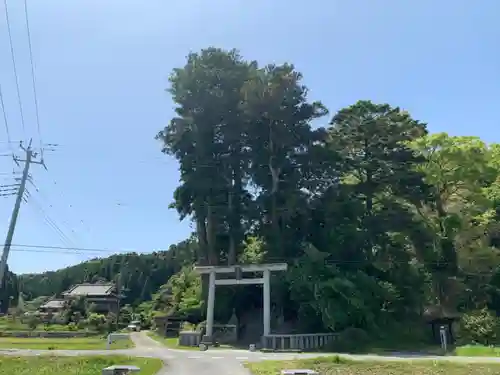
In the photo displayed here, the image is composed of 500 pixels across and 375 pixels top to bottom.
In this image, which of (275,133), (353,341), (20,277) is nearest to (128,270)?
(20,277)

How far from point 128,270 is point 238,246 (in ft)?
129

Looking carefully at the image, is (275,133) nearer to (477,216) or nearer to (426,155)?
(426,155)

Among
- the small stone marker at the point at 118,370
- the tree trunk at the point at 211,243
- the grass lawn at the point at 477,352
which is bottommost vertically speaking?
the small stone marker at the point at 118,370

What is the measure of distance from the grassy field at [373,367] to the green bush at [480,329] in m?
10.9

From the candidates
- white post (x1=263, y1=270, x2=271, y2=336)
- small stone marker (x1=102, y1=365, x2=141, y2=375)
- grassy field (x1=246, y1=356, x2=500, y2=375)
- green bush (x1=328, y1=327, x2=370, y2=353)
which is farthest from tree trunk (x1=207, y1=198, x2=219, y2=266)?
small stone marker (x1=102, y1=365, x2=141, y2=375)

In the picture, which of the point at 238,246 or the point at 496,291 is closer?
the point at 496,291

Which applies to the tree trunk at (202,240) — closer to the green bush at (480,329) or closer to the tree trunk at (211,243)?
the tree trunk at (211,243)

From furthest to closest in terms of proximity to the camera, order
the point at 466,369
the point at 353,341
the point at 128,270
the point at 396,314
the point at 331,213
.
Result: 1. the point at 128,270
2. the point at 331,213
3. the point at 396,314
4. the point at 353,341
5. the point at 466,369

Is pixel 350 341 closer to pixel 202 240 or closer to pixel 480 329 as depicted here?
pixel 480 329

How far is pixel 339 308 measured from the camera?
82.3ft

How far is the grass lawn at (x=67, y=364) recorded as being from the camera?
1466 cm

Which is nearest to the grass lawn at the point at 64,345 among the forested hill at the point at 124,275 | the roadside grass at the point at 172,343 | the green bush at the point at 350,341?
the roadside grass at the point at 172,343

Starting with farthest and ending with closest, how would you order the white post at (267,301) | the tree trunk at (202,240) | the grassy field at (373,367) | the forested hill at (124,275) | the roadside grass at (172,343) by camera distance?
the forested hill at (124,275), the tree trunk at (202,240), the white post at (267,301), the roadside grass at (172,343), the grassy field at (373,367)

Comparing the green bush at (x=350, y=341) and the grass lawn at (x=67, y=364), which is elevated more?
the green bush at (x=350, y=341)
